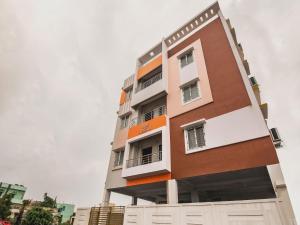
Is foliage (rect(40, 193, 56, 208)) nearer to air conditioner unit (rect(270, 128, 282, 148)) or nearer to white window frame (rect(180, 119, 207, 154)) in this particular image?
white window frame (rect(180, 119, 207, 154))

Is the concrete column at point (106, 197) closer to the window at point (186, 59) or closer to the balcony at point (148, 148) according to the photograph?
the balcony at point (148, 148)

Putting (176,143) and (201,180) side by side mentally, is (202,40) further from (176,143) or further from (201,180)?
(201,180)

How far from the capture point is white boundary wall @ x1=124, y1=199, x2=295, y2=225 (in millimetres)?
6004

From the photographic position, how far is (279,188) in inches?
265

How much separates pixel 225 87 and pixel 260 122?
9.98 feet

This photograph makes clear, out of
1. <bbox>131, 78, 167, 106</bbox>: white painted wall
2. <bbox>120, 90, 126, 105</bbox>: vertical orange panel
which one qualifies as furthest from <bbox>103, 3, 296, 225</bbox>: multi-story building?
<bbox>120, 90, 126, 105</bbox>: vertical orange panel

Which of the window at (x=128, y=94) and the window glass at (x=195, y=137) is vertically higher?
the window at (x=128, y=94)

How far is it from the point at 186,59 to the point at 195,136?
7.23 meters

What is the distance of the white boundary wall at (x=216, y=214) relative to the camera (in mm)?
6004

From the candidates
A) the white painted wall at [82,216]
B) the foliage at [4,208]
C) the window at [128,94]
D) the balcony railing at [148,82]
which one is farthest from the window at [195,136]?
the foliage at [4,208]

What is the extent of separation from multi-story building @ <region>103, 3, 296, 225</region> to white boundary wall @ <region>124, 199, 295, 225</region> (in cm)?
3

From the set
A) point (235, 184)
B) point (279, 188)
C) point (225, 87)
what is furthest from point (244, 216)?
point (225, 87)

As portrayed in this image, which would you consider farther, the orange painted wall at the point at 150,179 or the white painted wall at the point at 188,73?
the white painted wall at the point at 188,73

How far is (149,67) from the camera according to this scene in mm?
17375
